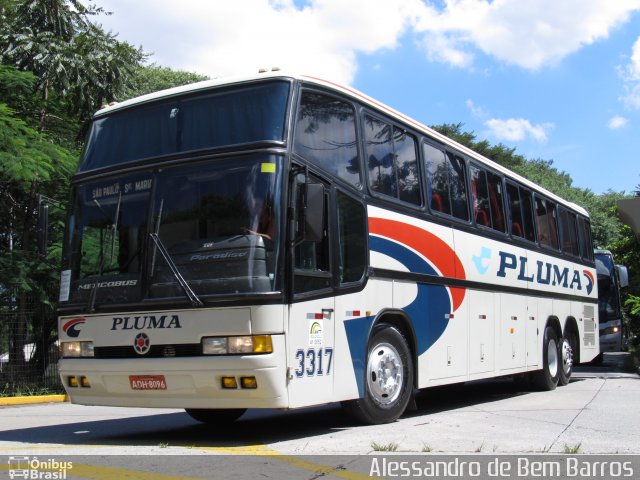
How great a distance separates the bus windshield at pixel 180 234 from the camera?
7000 millimetres

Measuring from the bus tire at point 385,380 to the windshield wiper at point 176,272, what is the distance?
222cm

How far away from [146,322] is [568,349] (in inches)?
422

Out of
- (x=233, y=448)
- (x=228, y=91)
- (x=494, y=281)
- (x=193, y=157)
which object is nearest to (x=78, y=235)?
(x=193, y=157)

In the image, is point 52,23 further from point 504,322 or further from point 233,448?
point 233,448

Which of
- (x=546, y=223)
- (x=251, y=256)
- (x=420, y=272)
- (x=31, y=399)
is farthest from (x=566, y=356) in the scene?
(x=31, y=399)

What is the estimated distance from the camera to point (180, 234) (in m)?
7.32

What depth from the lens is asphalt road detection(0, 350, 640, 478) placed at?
6.95 meters

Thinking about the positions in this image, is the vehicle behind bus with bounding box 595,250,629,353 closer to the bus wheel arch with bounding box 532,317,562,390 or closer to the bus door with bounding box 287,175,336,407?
the bus wheel arch with bounding box 532,317,562,390

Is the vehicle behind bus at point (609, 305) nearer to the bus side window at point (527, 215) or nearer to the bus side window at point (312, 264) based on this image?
the bus side window at point (527, 215)

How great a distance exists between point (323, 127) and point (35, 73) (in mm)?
12829

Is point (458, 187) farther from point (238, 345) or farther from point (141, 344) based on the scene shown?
point (141, 344)

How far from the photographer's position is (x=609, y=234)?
5300cm

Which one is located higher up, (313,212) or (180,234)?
(313,212)

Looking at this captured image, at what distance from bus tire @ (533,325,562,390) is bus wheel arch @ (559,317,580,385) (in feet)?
0.66
